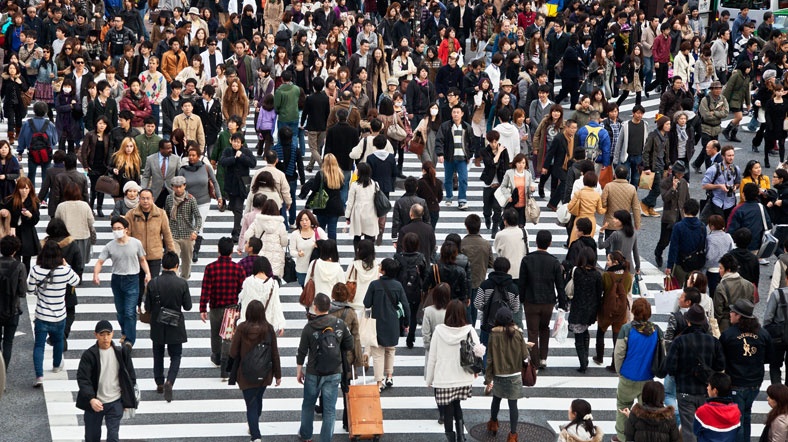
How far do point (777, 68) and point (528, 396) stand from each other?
48.3 feet

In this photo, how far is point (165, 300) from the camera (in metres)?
13.2

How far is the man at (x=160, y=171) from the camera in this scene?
1752cm

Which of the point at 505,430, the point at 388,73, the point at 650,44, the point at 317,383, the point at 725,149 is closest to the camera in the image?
the point at 317,383

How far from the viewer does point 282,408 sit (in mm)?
13695

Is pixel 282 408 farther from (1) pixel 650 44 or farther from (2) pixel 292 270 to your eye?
(1) pixel 650 44

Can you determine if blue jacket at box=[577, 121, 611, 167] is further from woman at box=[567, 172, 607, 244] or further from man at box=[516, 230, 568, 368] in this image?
man at box=[516, 230, 568, 368]

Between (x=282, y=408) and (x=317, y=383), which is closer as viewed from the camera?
(x=317, y=383)

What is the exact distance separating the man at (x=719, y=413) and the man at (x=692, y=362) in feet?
2.70

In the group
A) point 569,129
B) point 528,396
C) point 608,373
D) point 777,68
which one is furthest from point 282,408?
point 777,68

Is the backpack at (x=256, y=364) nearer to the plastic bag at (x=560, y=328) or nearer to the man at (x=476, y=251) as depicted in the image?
the man at (x=476, y=251)

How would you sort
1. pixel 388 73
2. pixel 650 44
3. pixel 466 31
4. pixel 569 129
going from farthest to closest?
1. pixel 466 31
2. pixel 650 44
3. pixel 388 73
4. pixel 569 129

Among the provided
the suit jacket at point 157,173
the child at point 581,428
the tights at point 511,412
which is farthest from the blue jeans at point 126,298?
the child at point 581,428

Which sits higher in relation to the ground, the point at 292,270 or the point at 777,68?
the point at 777,68

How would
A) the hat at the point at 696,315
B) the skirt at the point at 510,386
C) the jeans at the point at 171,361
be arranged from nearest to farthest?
the hat at the point at 696,315 → the skirt at the point at 510,386 → the jeans at the point at 171,361
